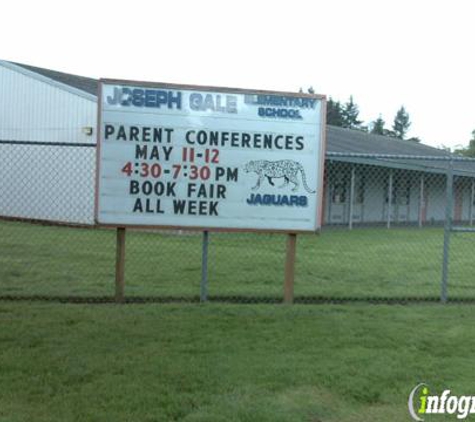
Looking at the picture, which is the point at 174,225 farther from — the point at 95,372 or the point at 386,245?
the point at 386,245

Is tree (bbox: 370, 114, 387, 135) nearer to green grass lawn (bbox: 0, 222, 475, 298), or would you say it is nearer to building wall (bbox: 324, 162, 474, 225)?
building wall (bbox: 324, 162, 474, 225)

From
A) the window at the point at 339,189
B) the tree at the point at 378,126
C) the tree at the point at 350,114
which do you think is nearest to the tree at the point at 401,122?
the tree at the point at 378,126

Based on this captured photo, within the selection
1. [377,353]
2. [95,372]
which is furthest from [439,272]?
[95,372]

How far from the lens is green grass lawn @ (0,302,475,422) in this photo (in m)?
4.56

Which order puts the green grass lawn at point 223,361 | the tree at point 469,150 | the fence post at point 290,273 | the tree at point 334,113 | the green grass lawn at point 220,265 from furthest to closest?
1. the tree at point 469,150
2. the tree at point 334,113
3. the green grass lawn at point 220,265
4. the fence post at point 290,273
5. the green grass lawn at point 223,361

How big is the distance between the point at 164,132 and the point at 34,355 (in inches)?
126

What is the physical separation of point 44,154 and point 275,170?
53.9 feet

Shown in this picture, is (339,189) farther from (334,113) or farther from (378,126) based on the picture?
(378,126)

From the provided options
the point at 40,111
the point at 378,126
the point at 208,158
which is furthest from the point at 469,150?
the point at 208,158

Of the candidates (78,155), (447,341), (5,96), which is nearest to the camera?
(447,341)

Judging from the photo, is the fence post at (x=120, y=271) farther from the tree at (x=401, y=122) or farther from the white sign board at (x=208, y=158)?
the tree at (x=401, y=122)

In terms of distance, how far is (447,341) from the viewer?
6.48 meters

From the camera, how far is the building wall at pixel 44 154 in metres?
21.5

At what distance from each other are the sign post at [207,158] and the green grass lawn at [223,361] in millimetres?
1074
